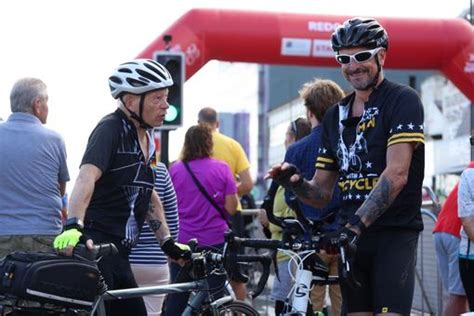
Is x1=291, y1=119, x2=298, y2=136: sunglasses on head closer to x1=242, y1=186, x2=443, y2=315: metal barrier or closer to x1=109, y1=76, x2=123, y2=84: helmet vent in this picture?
x1=242, y1=186, x2=443, y2=315: metal barrier

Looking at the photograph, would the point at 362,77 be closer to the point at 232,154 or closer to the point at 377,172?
the point at 377,172

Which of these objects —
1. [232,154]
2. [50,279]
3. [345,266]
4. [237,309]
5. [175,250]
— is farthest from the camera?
[232,154]

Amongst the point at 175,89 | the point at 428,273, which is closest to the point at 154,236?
the point at 428,273

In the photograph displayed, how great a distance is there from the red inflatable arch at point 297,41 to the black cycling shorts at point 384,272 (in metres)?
9.81

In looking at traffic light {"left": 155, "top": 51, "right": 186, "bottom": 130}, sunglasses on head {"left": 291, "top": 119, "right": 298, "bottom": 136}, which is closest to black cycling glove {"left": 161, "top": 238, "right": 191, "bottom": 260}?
sunglasses on head {"left": 291, "top": 119, "right": 298, "bottom": 136}

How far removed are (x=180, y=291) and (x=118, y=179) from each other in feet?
2.36

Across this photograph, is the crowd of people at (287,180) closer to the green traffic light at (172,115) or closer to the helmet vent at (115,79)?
the helmet vent at (115,79)

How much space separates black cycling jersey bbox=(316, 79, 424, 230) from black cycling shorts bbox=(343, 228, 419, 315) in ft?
0.23

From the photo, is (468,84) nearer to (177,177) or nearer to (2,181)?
(177,177)

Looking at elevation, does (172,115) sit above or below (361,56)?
above

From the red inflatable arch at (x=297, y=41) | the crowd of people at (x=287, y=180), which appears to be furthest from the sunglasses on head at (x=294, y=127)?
the red inflatable arch at (x=297, y=41)

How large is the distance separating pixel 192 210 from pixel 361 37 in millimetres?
4060

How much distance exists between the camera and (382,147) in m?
4.98

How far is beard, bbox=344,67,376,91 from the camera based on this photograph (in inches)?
199
